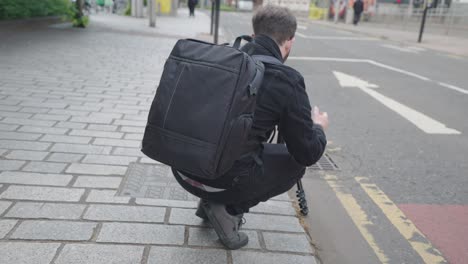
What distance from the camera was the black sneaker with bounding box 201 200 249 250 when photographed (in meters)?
2.64

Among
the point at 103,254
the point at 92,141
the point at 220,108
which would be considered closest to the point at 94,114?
the point at 92,141

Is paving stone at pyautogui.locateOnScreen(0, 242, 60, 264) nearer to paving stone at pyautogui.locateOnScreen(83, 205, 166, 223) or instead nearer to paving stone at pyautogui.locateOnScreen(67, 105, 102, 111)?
paving stone at pyautogui.locateOnScreen(83, 205, 166, 223)

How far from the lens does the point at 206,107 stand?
83.2 inches

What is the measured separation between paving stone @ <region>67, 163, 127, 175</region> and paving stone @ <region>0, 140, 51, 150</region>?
22.4 inches

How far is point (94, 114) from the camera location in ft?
17.3

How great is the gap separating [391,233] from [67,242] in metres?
2.16

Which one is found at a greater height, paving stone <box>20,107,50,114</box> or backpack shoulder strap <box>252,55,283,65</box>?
backpack shoulder strap <box>252,55,283,65</box>

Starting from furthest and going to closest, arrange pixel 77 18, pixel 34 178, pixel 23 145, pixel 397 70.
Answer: pixel 77 18 < pixel 397 70 < pixel 23 145 < pixel 34 178

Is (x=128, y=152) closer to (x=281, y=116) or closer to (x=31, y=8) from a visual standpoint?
(x=281, y=116)

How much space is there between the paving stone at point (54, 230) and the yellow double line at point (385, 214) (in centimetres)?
185

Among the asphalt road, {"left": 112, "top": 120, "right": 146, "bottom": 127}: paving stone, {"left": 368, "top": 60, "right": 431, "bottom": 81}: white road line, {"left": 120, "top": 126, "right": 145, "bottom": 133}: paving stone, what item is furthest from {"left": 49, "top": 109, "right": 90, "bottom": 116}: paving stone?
{"left": 368, "top": 60, "right": 431, "bottom": 81}: white road line

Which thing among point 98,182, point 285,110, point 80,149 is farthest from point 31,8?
point 285,110

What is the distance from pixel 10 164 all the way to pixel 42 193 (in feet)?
2.30

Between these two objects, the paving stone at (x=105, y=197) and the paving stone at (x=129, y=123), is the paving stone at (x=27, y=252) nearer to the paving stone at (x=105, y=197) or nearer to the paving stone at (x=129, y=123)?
the paving stone at (x=105, y=197)
